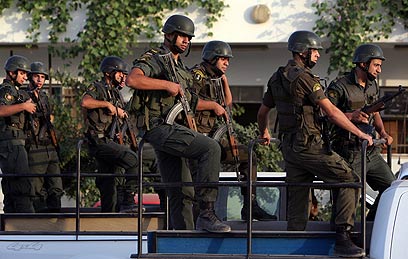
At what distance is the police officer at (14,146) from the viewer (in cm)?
896

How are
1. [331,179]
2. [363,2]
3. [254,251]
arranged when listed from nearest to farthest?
[254,251], [331,179], [363,2]

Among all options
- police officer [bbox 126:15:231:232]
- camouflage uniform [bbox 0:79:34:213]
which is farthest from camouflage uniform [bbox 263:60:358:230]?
camouflage uniform [bbox 0:79:34:213]

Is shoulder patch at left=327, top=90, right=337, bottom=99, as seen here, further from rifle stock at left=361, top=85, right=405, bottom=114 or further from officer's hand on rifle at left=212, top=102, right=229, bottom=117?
officer's hand on rifle at left=212, top=102, right=229, bottom=117

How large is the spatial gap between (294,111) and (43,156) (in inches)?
133

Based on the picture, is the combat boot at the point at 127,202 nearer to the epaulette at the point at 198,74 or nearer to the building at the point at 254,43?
the epaulette at the point at 198,74

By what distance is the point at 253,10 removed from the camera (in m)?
15.7

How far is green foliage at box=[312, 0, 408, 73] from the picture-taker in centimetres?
1544

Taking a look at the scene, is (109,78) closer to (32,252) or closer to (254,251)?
(32,252)

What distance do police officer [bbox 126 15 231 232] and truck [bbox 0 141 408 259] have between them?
30 centimetres

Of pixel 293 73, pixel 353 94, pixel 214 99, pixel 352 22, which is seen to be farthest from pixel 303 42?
pixel 352 22

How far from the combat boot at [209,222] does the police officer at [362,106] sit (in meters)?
1.43

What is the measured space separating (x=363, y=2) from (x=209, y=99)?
7.45 m

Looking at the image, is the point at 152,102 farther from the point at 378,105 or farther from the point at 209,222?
the point at 378,105

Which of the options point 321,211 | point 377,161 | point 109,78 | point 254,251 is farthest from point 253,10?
point 254,251
